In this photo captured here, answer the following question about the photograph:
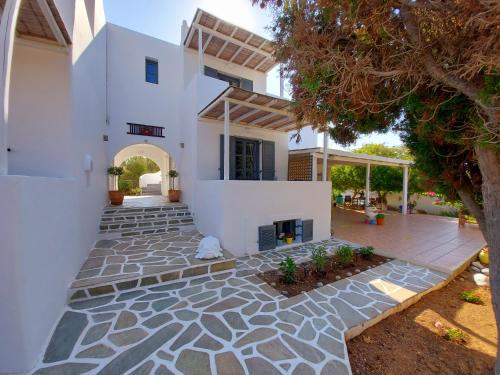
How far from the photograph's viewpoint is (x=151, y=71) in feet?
27.9

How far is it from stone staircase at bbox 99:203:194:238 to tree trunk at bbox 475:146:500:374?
22.4 ft

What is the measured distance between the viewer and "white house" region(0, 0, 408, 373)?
2211 mm

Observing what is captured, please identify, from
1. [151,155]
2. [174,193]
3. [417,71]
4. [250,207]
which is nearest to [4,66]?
[417,71]

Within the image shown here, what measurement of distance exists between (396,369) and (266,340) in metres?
1.64

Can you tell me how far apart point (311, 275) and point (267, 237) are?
5.64 ft

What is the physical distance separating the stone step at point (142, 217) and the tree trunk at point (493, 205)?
715 centimetres

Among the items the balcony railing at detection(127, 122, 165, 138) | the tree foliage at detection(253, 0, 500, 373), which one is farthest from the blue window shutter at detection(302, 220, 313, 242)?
the balcony railing at detection(127, 122, 165, 138)

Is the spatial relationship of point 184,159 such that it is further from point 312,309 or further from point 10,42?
point 312,309

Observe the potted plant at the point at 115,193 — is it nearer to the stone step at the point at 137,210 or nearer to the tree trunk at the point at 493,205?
the stone step at the point at 137,210

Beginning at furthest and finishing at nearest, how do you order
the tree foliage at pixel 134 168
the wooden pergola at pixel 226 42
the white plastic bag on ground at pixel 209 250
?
the tree foliage at pixel 134 168 → the wooden pergola at pixel 226 42 → the white plastic bag on ground at pixel 209 250

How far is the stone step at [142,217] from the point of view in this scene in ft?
21.2

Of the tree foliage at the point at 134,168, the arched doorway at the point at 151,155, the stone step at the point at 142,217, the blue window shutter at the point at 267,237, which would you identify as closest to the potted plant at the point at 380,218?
the blue window shutter at the point at 267,237

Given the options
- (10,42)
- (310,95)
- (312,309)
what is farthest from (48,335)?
(310,95)

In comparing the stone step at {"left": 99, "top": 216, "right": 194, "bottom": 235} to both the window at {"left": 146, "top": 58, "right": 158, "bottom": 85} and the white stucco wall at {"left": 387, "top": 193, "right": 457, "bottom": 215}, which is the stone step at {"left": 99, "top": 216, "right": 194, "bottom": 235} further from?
the white stucco wall at {"left": 387, "top": 193, "right": 457, "bottom": 215}
